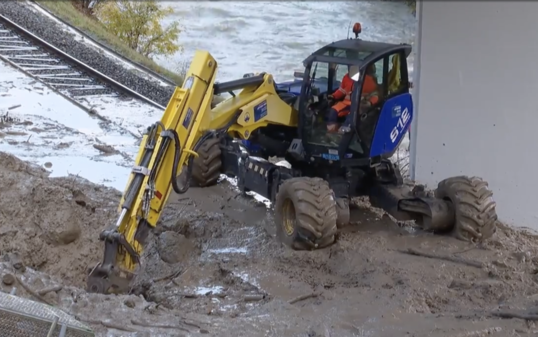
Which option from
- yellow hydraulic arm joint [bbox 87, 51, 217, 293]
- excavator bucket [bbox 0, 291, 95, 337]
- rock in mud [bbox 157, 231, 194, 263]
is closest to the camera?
excavator bucket [bbox 0, 291, 95, 337]

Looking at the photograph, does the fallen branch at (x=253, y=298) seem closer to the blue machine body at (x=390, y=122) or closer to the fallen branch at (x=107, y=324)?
the fallen branch at (x=107, y=324)

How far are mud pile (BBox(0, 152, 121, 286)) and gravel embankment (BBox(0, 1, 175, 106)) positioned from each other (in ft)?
20.0

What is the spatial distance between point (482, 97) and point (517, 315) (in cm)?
445

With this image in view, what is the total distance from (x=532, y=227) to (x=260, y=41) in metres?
19.7

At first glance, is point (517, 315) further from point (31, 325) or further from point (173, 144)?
point (31, 325)

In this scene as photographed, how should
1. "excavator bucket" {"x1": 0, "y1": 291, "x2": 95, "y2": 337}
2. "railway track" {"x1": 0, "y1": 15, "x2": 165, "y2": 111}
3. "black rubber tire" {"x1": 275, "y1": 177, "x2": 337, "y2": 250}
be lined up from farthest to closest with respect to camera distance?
"railway track" {"x1": 0, "y1": 15, "x2": 165, "y2": 111} < "black rubber tire" {"x1": 275, "y1": 177, "x2": 337, "y2": 250} < "excavator bucket" {"x1": 0, "y1": 291, "x2": 95, "y2": 337}

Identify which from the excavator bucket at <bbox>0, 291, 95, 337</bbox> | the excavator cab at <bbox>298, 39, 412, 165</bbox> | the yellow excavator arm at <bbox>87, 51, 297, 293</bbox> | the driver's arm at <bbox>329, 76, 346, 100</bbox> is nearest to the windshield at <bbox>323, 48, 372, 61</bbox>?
the excavator cab at <bbox>298, 39, 412, 165</bbox>

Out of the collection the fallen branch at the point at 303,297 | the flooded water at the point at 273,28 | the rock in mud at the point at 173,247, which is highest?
the flooded water at the point at 273,28

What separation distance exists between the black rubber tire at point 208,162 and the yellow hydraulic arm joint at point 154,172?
2.04 meters

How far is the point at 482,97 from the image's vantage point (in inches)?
393

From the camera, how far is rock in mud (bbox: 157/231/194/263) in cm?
795

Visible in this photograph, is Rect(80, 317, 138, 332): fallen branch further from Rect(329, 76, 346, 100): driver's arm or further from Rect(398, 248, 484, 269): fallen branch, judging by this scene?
Rect(329, 76, 346, 100): driver's arm

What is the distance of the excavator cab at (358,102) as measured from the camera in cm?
827

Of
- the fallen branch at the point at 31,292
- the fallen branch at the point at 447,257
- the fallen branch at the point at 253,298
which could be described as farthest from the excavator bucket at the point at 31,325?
the fallen branch at the point at 447,257
